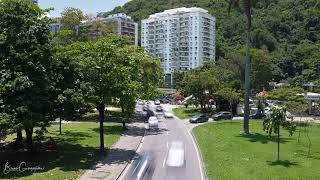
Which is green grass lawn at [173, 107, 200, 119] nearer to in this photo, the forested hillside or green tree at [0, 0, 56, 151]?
green tree at [0, 0, 56, 151]

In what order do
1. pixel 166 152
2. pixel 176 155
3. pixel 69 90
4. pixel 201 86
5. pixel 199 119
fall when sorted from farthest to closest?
pixel 201 86 → pixel 199 119 → pixel 166 152 → pixel 176 155 → pixel 69 90

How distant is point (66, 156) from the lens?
107 feet

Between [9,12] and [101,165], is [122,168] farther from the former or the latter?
[9,12]

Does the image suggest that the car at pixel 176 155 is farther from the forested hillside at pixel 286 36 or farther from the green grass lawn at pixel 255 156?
the forested hillside at pixel 286 36

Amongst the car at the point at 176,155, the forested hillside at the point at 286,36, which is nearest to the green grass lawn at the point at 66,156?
the car at the point at 176,155

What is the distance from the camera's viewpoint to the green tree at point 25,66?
28.1 metres

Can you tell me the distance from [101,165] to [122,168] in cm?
188

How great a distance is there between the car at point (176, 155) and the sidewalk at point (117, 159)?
2927 millimetres

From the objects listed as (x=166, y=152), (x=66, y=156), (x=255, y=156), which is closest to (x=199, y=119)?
(x=166, y=152)

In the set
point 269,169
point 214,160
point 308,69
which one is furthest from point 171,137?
point 308,69

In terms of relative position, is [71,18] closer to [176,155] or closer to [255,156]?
[176,155]

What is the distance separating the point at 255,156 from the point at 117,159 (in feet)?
34.4

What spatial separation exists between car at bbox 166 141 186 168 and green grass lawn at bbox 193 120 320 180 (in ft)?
5.53

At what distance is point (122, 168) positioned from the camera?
29.0 metres
